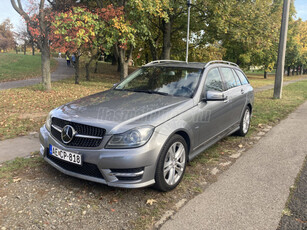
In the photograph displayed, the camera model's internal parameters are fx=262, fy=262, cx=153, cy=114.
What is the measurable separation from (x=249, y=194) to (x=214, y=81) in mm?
2001

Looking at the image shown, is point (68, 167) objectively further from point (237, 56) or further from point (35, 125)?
point (237, 56)

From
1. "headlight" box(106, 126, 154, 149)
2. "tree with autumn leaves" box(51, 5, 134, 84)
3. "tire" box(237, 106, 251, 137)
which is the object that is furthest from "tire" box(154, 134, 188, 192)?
"tree with autumn leaves" box(51, 5, 134, 84)

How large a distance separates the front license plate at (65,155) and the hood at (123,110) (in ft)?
1.30

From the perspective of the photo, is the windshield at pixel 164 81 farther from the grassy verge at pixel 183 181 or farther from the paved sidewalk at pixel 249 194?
the paved sidewalk at pixel 249 194

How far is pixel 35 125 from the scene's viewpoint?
253 inches

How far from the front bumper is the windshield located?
125cm

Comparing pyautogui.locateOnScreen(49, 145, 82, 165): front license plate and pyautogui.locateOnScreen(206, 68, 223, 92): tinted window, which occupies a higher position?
pyautogui.locateOnScreen(206, 68, 223, 92): tinted window

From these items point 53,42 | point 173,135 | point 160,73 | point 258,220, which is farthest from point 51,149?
point 53,42

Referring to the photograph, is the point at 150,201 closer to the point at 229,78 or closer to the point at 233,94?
the point at 233,94

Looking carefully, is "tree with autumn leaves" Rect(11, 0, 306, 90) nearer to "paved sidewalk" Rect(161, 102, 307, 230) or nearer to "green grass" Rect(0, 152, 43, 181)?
"green grass" Rect(0, 152, 43, 181)

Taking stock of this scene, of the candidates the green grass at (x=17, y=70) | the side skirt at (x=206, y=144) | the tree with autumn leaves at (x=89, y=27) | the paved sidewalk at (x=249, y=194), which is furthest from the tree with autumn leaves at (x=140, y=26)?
the paved sidewalk at (x=249, y=194)

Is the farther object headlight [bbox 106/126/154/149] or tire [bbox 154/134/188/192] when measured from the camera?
tire [bbox 154/134/188/192]

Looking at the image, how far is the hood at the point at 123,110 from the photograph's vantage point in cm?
305

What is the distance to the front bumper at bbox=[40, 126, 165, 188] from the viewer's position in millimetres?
2875
